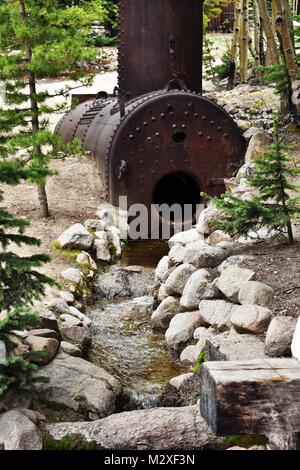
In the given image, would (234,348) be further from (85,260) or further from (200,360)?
(85,260)

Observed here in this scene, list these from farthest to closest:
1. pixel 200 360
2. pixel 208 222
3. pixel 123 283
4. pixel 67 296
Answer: pixel 123 283 < pixel 208 222 < pixel 67 296 < pixel 200 360

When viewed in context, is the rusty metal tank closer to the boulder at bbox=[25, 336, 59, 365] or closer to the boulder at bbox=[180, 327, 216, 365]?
the boulder at bbox=[180, 327, 216, 365]

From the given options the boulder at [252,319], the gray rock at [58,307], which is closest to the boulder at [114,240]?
the gray rock at [58,307]

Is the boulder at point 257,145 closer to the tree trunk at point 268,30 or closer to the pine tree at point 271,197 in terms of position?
the tree trunk at point 268,30

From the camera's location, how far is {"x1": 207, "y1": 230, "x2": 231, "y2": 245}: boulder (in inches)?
278

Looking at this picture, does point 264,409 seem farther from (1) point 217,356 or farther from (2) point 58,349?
(2) point 58,349

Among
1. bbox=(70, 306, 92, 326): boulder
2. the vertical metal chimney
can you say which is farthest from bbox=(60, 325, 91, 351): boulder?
the vertical metal chimney

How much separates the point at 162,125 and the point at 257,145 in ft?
4.73

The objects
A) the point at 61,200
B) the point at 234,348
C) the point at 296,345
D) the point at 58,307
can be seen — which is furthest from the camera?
the point at 61,200

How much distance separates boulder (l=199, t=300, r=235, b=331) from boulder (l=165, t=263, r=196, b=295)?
0.89 m

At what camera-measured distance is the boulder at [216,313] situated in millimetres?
5359

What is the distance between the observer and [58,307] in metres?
6.43

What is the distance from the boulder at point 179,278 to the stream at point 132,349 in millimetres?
482

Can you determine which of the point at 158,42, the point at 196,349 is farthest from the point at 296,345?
the point at 158,42
